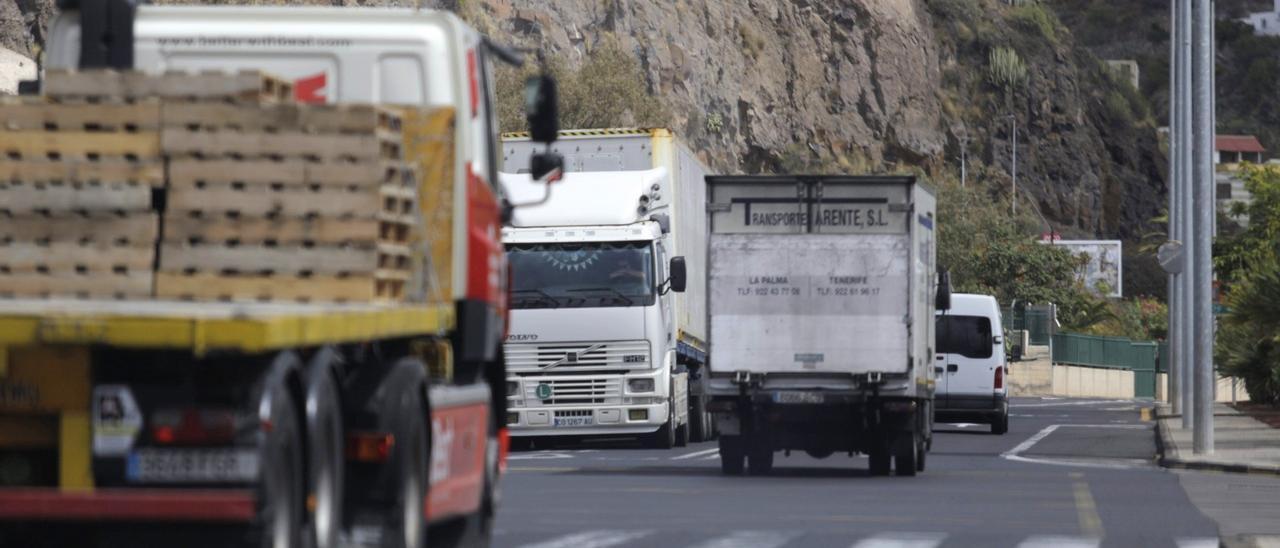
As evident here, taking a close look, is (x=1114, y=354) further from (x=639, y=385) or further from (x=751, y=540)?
(x=751, y=540)

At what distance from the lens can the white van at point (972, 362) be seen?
36844 mm

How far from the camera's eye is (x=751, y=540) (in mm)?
14938

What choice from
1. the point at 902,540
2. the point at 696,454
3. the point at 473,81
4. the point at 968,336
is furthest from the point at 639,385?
the point at 473,81

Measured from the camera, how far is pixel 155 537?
8820 mm

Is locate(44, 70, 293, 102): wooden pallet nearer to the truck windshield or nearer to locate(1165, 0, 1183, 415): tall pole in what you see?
the truck windshield

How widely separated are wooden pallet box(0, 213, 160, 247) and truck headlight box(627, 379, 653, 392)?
1858cm

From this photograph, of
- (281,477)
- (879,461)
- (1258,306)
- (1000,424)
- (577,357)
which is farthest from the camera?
(1258,306)

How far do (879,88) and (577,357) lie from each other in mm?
74593

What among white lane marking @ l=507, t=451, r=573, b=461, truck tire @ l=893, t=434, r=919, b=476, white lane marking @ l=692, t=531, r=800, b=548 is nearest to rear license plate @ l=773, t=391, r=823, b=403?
truck tire @ l=893, t=434, r=919, b=476

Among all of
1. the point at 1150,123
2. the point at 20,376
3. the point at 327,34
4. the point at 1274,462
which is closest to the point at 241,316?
the point at 20,376

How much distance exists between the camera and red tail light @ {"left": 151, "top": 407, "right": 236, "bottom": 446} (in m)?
8.45

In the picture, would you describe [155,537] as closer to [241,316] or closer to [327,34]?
[241,316]

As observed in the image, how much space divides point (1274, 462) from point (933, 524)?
9761mm

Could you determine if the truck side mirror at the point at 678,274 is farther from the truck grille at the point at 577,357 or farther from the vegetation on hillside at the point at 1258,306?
the vegetation on hillside at the point at 1258,306
